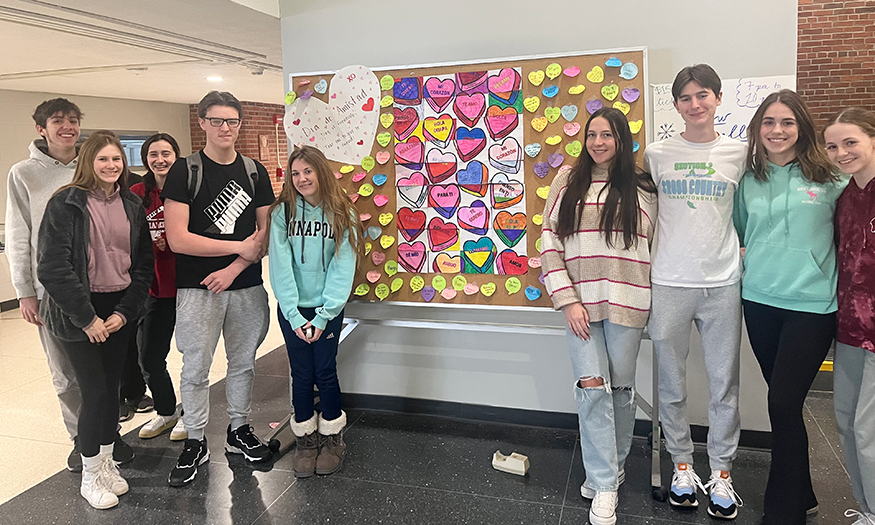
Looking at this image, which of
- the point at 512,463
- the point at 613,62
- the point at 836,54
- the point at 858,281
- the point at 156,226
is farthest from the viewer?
the point at 836,54

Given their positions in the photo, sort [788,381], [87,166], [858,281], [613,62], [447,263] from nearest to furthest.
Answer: [858,281] → [788,381] → [87,166] → [613,62] → [447,263]

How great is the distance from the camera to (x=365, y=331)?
311 centimetres

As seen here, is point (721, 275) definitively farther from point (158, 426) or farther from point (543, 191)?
point (158, 426)

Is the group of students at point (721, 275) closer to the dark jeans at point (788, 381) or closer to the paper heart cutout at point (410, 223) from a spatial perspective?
the dark jeans at point (788, 381)

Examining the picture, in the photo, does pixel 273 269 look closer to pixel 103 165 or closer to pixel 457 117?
pixel 103 165

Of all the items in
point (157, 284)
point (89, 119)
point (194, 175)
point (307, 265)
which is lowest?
point (157, 284)

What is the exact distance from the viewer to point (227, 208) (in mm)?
2436

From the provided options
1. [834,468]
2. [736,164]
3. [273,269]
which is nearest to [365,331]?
[273,269]

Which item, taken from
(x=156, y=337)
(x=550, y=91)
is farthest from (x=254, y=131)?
(x=550, y=91)

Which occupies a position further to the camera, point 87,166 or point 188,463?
point 188,463

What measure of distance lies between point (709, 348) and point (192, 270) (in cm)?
194

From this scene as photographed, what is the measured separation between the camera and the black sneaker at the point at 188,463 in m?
2.43

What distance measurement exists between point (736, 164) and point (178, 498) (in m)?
2.36

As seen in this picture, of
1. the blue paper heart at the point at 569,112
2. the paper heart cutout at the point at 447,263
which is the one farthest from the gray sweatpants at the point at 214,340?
the blue paper heart at the point at 569,112
